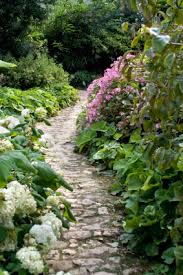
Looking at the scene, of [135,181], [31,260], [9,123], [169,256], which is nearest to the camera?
[31,260]

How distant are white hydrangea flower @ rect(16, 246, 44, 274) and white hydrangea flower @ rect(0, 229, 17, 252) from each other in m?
0.10

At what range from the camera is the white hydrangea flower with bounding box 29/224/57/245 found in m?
2.56

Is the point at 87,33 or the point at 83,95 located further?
the point at 87,33

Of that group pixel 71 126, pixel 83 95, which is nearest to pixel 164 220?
pixel 71 126

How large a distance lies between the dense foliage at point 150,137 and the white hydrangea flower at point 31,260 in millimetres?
723

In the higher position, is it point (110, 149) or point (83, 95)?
point (110, 149)

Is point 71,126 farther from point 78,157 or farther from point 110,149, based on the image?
point 110,149

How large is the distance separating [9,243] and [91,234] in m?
1.19

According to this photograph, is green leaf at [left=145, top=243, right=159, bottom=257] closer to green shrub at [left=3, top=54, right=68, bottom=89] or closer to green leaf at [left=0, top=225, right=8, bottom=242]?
green leaf at [left=0, top=225, right=8, bottom=242]

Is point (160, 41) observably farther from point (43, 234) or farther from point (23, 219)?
point (23, 219)

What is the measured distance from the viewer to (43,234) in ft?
8.42

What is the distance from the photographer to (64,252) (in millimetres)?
3277

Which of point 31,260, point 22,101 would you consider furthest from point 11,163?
point 22,101

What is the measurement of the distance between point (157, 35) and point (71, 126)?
7.37 m
